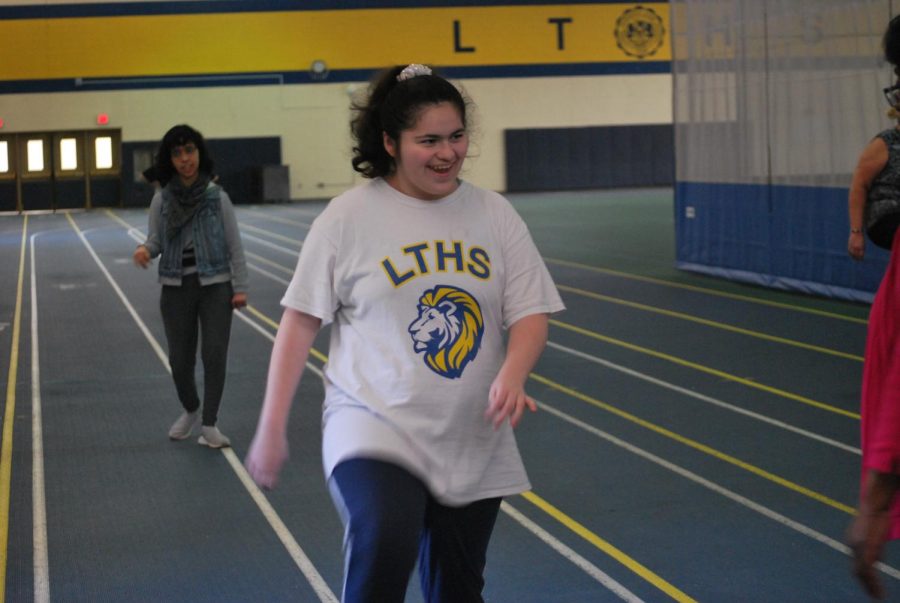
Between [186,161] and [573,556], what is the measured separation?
10.7ft

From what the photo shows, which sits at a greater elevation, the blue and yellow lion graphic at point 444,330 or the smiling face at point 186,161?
the smiling face at point 186,161

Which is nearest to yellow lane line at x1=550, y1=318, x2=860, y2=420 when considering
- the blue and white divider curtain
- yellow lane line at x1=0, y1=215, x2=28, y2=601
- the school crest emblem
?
the blue and white divider curtain

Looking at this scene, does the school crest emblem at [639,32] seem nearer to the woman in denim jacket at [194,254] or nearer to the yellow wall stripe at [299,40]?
the yellow wall stripe at [299,40]

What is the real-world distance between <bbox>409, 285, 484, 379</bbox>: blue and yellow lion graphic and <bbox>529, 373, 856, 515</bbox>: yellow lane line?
330cm

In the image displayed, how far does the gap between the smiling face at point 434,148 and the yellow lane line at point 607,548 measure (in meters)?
2.23

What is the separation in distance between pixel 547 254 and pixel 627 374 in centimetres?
968

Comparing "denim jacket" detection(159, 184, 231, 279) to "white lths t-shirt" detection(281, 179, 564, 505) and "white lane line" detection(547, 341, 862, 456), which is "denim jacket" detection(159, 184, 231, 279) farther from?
"white lths t-shirt" detection(281, 179, 564, 505)

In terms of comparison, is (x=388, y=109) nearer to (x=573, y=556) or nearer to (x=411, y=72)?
(x=411, y=72)

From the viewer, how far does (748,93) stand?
14.4 m

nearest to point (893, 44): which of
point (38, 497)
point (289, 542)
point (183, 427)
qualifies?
point (289, 542)

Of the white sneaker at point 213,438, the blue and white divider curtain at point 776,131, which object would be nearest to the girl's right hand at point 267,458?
the white sneaker at point 213,438

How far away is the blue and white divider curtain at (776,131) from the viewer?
12.6 meters

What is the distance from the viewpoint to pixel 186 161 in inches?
277

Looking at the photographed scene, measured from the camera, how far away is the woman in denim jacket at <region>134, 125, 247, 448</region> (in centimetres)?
705
